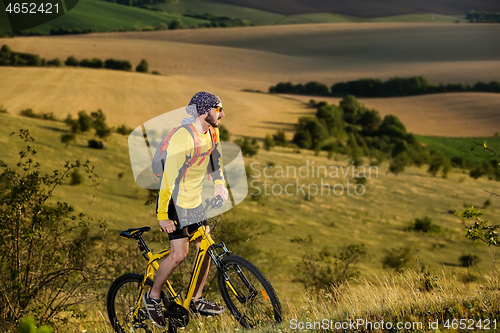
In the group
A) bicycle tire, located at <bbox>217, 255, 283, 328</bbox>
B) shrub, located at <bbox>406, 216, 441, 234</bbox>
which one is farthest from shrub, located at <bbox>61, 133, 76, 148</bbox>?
bicycle tire, located at <bbox>217, 255, 283, 328</bbox>

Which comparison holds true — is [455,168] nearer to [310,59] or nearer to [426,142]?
[426,142]

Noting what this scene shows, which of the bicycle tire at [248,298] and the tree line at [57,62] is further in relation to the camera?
the tree line at [57,62]

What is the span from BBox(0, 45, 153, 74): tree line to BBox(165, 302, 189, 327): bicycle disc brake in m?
128

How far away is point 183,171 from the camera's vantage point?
17.9ft

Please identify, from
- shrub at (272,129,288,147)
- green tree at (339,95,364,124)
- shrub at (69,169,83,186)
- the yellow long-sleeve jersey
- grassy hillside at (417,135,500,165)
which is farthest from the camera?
green tree at (339,95,364,124)

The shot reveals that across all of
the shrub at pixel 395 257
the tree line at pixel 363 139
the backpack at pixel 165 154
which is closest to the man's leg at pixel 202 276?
the backpack at pixel 165 154

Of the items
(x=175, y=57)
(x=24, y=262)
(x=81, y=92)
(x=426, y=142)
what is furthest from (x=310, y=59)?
(x=24, y=262)

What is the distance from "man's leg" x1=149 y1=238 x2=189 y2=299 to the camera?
5.66m

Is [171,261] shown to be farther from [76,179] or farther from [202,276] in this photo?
[76,179]

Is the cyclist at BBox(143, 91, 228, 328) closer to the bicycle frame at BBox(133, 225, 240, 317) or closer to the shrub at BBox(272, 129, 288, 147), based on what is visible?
the bicycle frame at BBox(133, 225, 240, 317)

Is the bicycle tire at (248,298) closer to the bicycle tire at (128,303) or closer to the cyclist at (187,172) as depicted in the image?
the cyclist at (187,172)

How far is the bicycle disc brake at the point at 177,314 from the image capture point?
5977 millimetres

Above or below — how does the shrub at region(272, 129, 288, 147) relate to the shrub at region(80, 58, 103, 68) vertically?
below

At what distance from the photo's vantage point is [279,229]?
1934 inches
